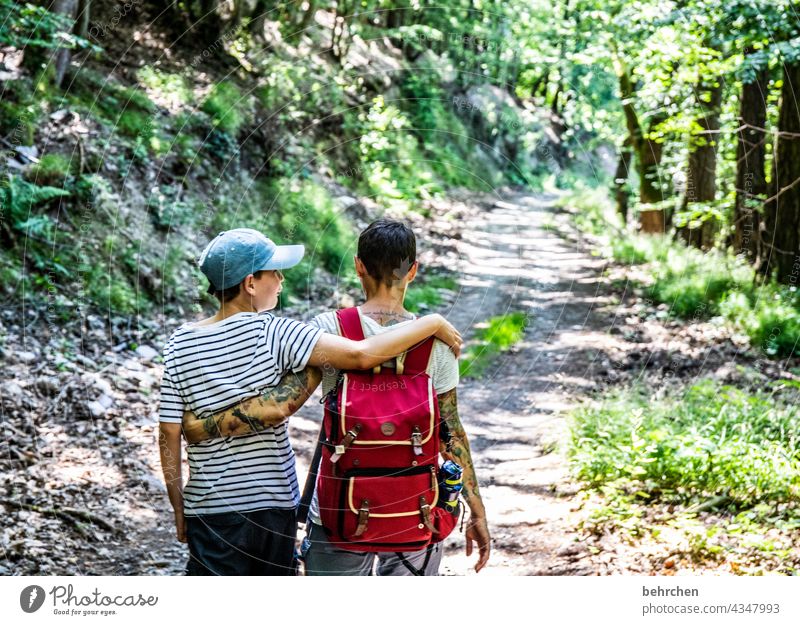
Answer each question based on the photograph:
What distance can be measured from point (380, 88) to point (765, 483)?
1055 cm

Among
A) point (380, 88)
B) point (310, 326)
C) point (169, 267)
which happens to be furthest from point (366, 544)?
point (380, 88)

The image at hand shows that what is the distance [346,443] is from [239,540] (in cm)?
48

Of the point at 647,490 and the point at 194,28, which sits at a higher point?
the point at 194,28

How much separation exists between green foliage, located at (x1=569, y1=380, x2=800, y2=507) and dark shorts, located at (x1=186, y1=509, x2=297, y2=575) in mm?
2615

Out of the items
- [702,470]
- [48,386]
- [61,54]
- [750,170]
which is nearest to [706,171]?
[750,170]

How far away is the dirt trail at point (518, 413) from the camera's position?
4117mm

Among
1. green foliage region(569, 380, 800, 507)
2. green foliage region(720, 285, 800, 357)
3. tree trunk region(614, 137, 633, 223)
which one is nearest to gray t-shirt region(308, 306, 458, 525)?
green foliage region(569, 380, 800, 507)

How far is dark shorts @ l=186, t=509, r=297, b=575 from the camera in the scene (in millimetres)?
2391

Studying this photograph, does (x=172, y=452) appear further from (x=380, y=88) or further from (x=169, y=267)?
(x=380, y=88)

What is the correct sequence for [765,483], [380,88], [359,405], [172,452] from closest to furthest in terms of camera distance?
[359,405] < [172,452] < [765,483] < [380,88]

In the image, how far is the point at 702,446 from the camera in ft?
15.1

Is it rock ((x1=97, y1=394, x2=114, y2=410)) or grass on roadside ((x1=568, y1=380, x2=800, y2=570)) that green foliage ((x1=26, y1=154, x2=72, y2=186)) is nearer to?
rock ((x1=97, y1=394, x2=114, y2=410))

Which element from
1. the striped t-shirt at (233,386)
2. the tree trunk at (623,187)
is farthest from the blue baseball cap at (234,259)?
the tree trunk at (623,187)

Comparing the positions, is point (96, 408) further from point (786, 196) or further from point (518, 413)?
point (786, 196)
